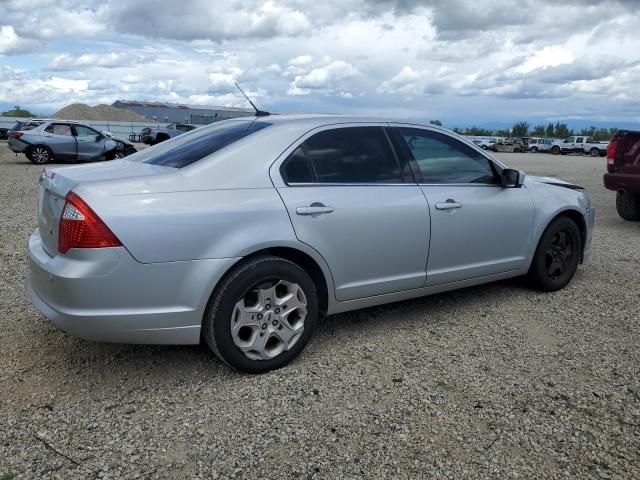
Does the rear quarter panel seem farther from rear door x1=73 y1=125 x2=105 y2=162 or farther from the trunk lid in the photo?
rear door x1=73 y1=125 x2=105 y2=162

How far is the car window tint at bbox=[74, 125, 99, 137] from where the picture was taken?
1883 centimetres

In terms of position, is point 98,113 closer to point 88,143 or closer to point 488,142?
point 488,142

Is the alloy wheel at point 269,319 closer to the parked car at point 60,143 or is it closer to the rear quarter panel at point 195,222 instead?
the rear quarter panel at point 195,222

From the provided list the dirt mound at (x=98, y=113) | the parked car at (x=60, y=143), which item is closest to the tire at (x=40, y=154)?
the parked car at (x=60, y=143)

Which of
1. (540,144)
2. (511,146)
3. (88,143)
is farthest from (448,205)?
(540,144)

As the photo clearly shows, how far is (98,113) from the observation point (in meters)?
80.2

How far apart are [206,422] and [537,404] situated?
1805 millimetres

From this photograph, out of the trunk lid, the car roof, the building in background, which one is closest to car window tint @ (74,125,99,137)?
the car roof

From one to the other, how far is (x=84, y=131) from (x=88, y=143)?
1.63 feet

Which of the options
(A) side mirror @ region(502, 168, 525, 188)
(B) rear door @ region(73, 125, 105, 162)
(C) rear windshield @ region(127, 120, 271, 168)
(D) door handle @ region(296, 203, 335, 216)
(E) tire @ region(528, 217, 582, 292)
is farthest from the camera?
(B) rear door @ region(73, 125, 105, 162)

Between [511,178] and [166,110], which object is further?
[166,110]

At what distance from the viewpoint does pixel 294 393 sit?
3318mm

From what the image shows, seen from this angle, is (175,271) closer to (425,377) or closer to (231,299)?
(231,299)

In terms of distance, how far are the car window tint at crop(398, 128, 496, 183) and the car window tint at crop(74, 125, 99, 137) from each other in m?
16.9
